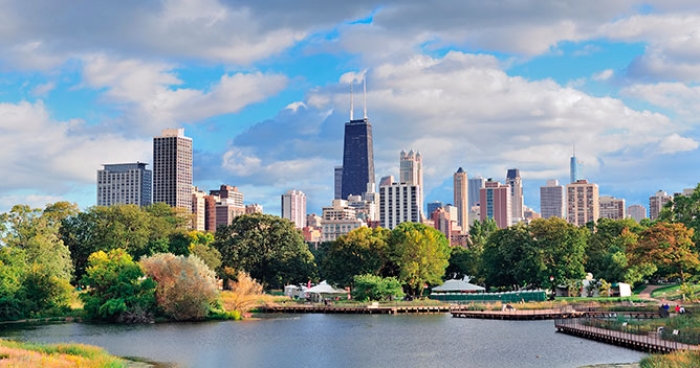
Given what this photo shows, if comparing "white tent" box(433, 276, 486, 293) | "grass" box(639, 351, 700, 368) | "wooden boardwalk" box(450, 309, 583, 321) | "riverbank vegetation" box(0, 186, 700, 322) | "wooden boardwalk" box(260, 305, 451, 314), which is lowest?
"wooden boardwalk" box(260, 305, 451, 314)

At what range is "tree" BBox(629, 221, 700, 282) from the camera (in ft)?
225

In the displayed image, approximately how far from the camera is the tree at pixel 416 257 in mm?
87812

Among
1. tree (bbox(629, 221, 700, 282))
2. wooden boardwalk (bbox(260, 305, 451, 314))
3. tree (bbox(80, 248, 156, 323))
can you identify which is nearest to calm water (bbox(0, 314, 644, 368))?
tree (bbox(80, 248, 156, 323))

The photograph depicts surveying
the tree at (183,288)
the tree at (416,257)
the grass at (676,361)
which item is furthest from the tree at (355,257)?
the grass at (676,361)

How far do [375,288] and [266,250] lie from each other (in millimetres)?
18276

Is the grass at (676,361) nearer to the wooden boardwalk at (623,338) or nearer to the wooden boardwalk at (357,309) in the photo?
the wooden boardwalk at (623,338)

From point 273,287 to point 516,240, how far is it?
3214 cm

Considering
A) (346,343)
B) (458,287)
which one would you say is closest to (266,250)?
(458,287)

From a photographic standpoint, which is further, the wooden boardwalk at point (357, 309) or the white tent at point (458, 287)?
the white tent at point (458, 287)

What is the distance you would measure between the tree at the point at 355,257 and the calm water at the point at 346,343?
22.3m

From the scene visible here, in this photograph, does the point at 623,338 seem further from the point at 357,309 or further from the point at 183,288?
the point at 357,309

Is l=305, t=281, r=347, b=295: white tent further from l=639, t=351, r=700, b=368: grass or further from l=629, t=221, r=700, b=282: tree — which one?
l=639, t=351, r=700, b=368: grass

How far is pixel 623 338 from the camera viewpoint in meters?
45.4

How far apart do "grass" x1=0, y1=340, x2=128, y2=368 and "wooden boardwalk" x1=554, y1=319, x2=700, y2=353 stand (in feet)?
82.4
